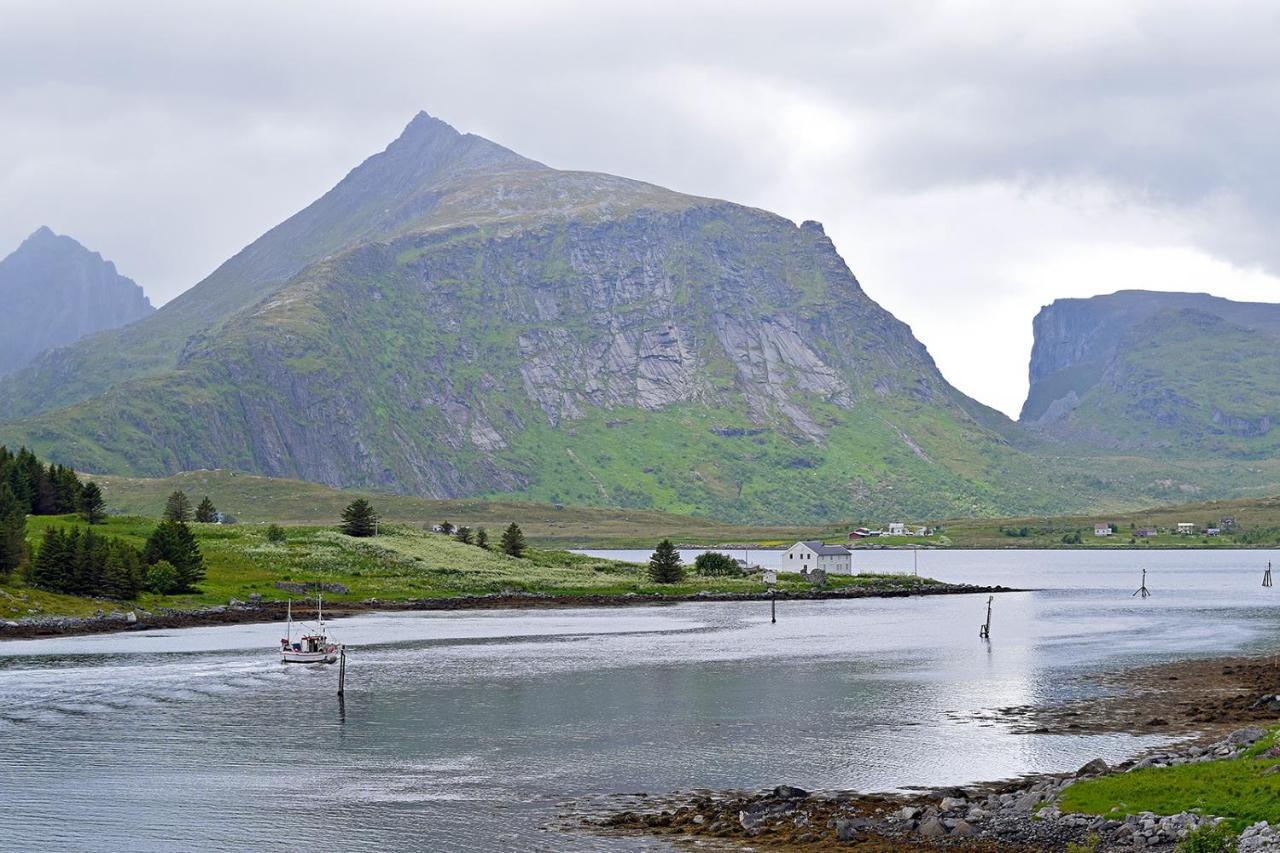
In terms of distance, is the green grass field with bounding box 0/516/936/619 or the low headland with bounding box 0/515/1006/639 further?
the green grass field with bounding box 0/516/936/619

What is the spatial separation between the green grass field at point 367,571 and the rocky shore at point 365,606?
8.91ft

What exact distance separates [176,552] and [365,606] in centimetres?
2135

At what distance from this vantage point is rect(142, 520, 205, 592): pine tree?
139375mm

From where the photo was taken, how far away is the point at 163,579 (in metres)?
135

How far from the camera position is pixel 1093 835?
37.4 meters

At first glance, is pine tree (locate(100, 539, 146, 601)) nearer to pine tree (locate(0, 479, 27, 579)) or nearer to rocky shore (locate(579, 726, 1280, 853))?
pine tree (locate(0, 479, 27, 579))

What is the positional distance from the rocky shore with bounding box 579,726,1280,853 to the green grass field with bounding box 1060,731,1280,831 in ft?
2.05

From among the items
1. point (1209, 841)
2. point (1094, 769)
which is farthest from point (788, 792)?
point (1209, 841)

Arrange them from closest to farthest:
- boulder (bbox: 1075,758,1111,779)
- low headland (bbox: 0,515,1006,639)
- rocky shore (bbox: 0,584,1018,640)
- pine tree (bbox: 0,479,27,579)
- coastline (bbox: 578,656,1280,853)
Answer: coastline (bbox: 578,656,1280,853) → boulder (bbox: 1075,758,1111,779) → rocky shore (bbox: 0,584,1018,640) → low headland (bbox: 0,515,1006,639) → pine tree (bbox: 0,479,27,579)

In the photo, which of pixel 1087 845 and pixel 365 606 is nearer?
pixel 1087 845

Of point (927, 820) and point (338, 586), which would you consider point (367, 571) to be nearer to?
point (338, 586)

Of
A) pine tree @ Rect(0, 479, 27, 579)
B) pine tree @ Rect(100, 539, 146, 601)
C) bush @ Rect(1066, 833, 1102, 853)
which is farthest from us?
pine tree @ Rect(100, 539, 146, 601)

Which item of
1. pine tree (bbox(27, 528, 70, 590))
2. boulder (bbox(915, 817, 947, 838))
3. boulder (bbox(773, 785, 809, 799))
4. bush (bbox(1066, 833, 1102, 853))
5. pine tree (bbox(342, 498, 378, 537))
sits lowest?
boulder (bbox(773, 785, 809, 799))

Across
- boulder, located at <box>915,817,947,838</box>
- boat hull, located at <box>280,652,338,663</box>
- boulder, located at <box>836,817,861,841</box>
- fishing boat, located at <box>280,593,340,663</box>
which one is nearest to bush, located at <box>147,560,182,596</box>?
fishing boat, located at <box>280,593,340,663</box>
